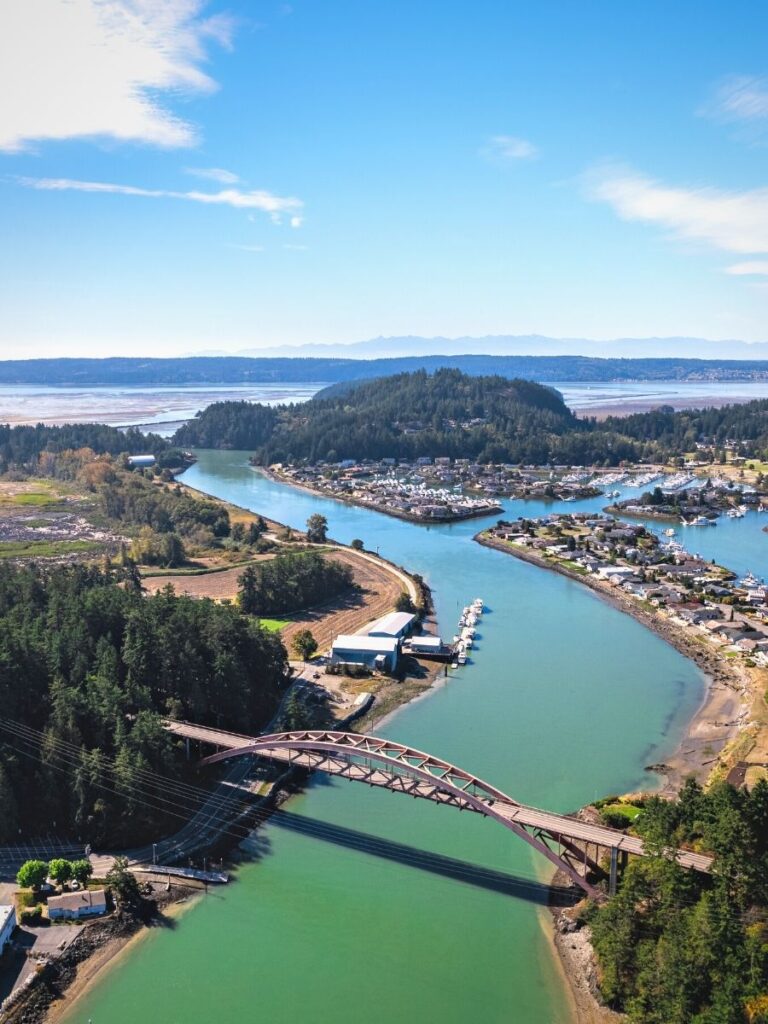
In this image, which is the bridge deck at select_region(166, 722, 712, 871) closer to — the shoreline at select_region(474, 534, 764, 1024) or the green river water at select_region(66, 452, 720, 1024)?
the green river water at select_region(66, 452, 720, 1024)

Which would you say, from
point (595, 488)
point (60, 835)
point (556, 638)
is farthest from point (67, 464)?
point (60, 835)

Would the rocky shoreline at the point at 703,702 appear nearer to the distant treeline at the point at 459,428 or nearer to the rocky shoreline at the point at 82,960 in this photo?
the rocky shoreline at the point at 82,960

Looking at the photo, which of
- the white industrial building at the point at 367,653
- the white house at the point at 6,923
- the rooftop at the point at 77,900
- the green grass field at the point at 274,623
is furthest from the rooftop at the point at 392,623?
the white house at the point at 6,923

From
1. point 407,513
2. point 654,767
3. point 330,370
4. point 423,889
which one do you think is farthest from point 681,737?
point 330,370

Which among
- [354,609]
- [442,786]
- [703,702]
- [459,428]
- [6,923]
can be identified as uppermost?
[459,428]

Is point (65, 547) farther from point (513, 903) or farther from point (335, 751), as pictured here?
point (513, 903)

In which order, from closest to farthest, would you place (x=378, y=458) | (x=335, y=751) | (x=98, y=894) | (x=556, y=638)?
(x=98, y=894)
(x=335, y=751)
(x=556, y=638)
(x=378, y=458)

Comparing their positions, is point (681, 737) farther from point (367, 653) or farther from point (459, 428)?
point (459, 428)
